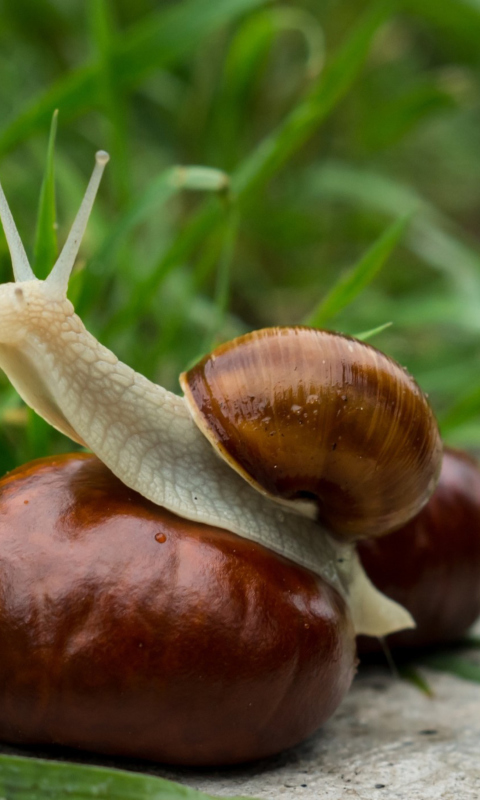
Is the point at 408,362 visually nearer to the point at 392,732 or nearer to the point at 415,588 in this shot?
the point at 415,588

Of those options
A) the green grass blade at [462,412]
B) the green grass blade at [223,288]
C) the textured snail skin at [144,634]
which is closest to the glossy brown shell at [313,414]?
the textured snail skin at [144,634]

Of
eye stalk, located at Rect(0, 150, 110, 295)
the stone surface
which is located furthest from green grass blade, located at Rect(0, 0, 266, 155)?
the stone surface

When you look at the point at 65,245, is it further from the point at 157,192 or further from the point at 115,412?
the point at 157,192

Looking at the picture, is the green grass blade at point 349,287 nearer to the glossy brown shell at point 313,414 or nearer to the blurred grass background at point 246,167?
the blurred grass background at point 246,167

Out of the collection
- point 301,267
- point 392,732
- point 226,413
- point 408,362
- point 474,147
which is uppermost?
point 474,147

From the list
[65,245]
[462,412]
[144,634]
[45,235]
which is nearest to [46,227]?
A: [45,235]

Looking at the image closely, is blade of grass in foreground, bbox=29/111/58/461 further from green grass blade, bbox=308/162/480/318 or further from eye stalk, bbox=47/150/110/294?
green grass blade, bbox=308/162/480/318

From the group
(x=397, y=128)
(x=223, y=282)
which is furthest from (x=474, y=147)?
(x=223, y=282)
